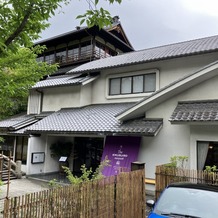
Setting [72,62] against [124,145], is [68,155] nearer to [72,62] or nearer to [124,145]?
[124,145]

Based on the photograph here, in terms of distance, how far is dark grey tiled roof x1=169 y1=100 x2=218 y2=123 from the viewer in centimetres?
971

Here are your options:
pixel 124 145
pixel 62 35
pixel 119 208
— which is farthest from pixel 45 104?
pixel 119 208

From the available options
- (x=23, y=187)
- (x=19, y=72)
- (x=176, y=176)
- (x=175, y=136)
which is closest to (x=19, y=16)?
(x=19, y=72)

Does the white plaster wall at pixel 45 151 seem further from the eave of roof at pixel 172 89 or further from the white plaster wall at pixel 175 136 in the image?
the white plaster wall at pixel 175 136

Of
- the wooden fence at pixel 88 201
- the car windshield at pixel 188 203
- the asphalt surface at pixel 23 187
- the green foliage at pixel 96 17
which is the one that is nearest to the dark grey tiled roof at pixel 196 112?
the wooden fence at pixel 88 201

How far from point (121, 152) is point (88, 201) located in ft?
23.0

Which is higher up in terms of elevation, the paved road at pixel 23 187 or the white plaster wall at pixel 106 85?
the white plaster wall at pixel 106 85

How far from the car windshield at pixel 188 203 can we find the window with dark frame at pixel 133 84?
9484 millimetres

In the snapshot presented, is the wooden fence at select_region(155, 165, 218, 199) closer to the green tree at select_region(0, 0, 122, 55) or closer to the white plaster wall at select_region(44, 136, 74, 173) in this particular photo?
the green tree at select_region(0, 0, 122, 55)

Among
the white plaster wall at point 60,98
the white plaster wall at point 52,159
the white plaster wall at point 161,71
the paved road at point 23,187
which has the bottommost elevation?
the paved road at point 23,187

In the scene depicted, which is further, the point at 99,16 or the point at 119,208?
the point at 119,208

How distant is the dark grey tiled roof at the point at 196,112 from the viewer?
971 cm

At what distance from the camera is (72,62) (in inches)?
1156

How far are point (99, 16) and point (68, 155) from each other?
14.3 meters
